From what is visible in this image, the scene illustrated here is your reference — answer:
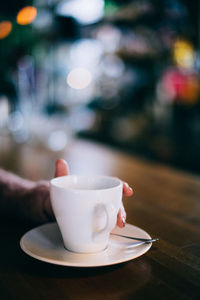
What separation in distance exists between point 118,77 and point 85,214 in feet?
10.6

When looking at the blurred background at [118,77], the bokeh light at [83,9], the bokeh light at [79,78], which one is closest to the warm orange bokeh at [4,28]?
the blurred background at [118,77]

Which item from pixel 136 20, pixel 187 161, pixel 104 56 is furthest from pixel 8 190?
pixel 104 56

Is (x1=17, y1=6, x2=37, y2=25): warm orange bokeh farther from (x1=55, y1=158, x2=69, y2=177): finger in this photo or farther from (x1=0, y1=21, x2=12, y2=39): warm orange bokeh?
(x1=55, y1=158, x2=69, y2=177): finger

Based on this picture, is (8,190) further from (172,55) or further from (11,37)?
(172,55)

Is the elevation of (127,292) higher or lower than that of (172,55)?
lower

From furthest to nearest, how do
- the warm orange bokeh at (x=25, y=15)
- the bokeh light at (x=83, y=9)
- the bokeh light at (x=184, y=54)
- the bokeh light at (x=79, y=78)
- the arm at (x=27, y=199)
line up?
1. the bokeh light at (x=79, y=78)
2. the bokeh light at (x=83, y=9)
3. the bokeh light at (x=184, y=54)
4. the warm orange bokeh at (x=25, y=15)
5. the arm at (x=27, y=199)

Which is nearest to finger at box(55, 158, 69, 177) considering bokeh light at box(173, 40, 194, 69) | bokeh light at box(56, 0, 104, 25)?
bokeh light at box(173, 40, 194, 69)

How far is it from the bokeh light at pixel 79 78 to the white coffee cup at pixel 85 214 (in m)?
3.96

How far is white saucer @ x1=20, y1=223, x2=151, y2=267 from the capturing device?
38 cm

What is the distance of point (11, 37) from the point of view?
5.83ft

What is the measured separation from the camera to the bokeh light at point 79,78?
14.3ft

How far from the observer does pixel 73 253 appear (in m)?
0.41

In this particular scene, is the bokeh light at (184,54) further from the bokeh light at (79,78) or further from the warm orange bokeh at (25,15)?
the bokeh light at (79,78)

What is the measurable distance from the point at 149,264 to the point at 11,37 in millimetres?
1635
